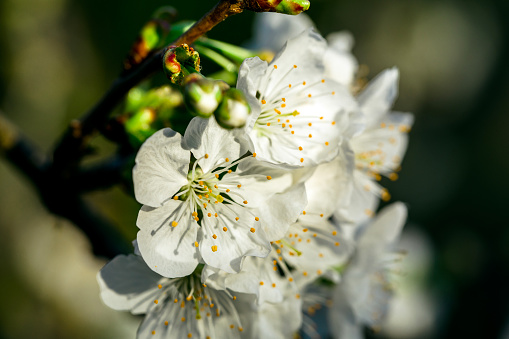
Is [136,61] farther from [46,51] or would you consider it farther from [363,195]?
[46,51]

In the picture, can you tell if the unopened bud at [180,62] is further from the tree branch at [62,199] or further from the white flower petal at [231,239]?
the tree branch at [62,199]

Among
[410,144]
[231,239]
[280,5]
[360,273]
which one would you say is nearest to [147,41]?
[280,5]

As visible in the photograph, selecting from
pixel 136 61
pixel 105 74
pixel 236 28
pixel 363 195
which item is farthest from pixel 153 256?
pixel 236 28

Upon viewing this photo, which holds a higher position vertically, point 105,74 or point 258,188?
point 258,188

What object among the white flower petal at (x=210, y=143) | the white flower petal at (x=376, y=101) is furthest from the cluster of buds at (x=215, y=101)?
the white flower petal at (x=376, y=101)

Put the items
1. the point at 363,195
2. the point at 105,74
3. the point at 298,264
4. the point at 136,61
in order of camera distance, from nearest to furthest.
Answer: the point at 136,61, the point at 298,264, the point at 363,195, the point at 105,74

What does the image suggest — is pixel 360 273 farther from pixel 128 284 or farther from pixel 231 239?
pixel 128 284

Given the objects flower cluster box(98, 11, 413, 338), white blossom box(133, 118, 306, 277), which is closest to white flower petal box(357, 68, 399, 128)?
flower cluster box(98, 11, 413, 338)
